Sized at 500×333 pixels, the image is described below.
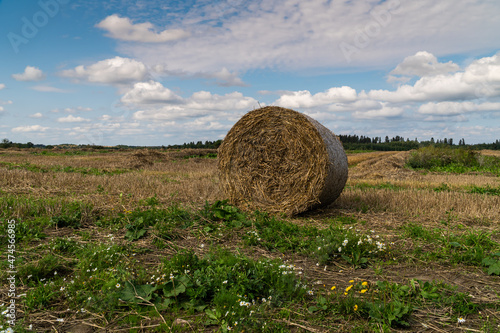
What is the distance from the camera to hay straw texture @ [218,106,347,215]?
7.63 metres

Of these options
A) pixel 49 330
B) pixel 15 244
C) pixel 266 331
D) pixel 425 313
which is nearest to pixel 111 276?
pixel 49 330

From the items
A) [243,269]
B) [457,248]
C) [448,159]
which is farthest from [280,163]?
[448,159]

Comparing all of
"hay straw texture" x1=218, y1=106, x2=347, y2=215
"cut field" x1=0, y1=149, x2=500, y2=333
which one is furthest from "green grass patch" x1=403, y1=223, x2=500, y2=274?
"hay straw texture" x1=218, y1=106, x2=347, y2=215

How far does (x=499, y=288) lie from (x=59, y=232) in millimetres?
6630

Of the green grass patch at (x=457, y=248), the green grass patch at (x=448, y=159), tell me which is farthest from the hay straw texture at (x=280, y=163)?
the green grass patch at (x=448, y=159)

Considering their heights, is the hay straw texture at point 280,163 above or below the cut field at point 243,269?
above

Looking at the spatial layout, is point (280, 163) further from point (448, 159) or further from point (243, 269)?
point (448, 159)

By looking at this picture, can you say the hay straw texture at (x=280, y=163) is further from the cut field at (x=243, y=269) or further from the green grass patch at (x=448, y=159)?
the green grass patch at (x=448, y=159)

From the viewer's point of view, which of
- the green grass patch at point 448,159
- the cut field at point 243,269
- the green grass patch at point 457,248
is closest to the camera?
the cut field at point 243,269

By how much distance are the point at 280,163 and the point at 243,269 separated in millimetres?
4227

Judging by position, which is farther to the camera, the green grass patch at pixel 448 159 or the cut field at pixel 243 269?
the green grass patch at pixel 448 159

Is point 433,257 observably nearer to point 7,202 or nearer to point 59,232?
point 59,232

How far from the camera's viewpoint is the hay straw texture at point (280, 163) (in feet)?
25.0

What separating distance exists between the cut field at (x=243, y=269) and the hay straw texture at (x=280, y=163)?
506 millimetres
